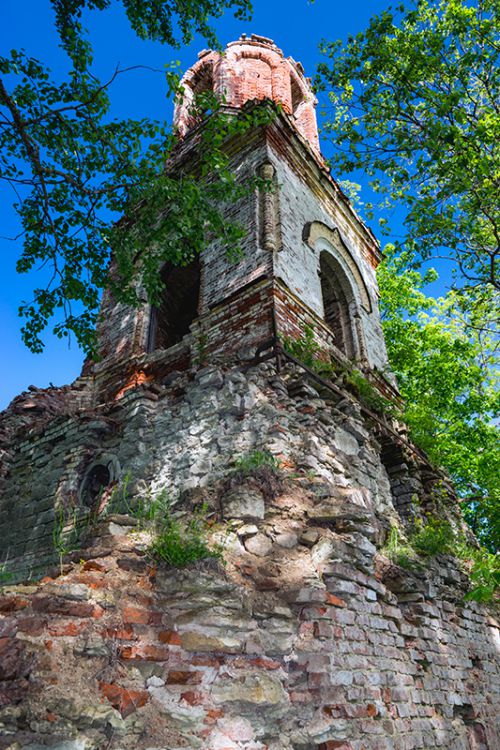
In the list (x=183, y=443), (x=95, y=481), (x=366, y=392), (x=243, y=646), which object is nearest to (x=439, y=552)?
(x=366, y=392)

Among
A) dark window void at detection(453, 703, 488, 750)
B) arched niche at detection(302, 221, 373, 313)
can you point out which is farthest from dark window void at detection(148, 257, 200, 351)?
dark window void at detection(453, 703, 488, 750)

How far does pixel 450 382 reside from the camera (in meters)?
14.4

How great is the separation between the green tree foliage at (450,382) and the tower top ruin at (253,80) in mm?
4688

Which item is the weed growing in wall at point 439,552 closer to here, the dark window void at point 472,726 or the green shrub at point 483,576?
the green shrub at point 483,576

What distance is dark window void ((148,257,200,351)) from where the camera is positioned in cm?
878

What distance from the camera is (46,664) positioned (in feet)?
7.54

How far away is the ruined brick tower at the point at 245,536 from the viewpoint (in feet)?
8.42

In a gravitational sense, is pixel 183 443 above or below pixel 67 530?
above

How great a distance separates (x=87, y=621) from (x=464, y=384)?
45.5ft

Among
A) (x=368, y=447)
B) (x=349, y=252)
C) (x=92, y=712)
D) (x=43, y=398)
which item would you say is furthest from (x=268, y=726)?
(x=349, y=252)

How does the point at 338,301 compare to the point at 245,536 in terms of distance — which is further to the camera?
the point at 338,301

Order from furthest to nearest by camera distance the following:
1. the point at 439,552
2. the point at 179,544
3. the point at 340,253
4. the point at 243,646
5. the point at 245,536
Answer: the point at 340,253 < the point at 439,552 < the point at 245,536 < the point at 179,544 < the point at 243,646

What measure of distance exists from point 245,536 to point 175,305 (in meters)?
6.55

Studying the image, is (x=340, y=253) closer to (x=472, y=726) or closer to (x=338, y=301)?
(x=338, y=301)
